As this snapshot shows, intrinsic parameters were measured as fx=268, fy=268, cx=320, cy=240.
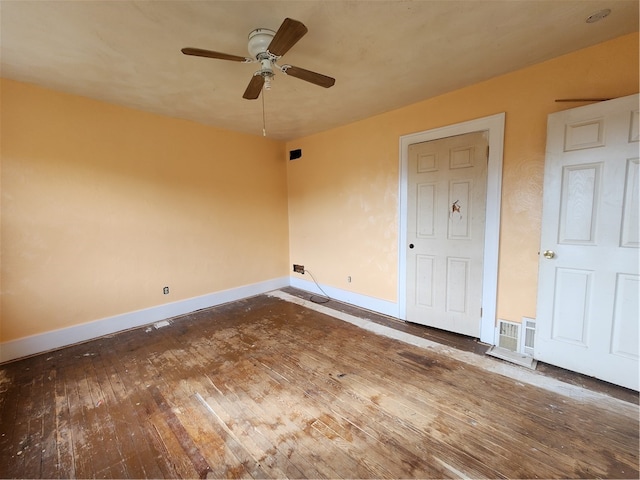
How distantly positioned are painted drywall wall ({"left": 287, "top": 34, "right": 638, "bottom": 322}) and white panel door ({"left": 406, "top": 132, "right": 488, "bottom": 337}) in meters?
0.21

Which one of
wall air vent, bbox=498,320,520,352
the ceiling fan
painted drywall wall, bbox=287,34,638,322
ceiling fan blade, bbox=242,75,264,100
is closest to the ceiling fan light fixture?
the ceiling fan

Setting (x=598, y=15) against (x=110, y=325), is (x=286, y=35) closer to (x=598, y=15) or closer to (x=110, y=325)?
(x=598, y=15)

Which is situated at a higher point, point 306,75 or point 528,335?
point 306,75

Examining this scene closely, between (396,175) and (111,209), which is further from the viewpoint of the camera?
(396,175)

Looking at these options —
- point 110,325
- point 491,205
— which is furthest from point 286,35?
point 110,325

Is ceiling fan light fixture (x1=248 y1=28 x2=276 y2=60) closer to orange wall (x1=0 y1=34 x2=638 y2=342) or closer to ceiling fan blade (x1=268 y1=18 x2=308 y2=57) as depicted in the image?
ceiling fan blade (x1=268 y1=18 x2=308 y2=57)

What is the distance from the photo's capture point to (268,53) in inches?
68.7

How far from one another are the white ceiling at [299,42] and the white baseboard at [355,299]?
98.5 inches

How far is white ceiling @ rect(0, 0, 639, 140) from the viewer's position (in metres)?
1.62

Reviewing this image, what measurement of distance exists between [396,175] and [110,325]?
3809mm

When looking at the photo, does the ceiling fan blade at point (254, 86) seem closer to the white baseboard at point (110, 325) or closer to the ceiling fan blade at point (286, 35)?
the ceiling fan blade at point (286, 35)

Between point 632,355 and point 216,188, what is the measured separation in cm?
452

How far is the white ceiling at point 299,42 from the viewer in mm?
1624

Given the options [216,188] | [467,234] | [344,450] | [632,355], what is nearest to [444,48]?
[467,234]
